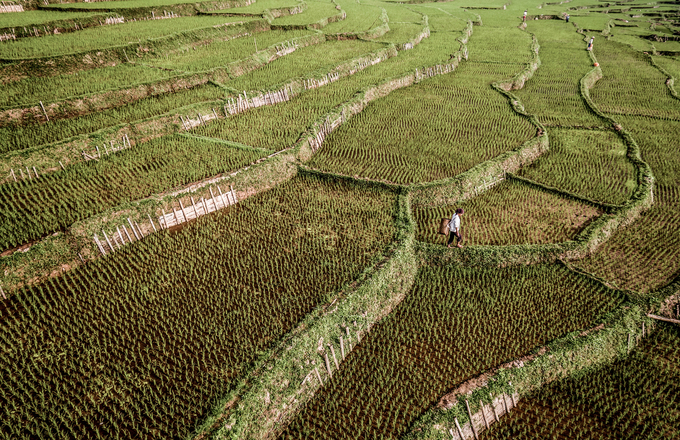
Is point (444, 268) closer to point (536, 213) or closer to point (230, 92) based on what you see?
point (536, 213)

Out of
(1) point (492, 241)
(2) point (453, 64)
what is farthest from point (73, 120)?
(2) point (453, 64)

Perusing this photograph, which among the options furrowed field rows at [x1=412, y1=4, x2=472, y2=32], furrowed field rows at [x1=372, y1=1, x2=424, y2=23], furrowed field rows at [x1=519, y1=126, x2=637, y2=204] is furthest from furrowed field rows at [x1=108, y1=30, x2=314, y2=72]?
furrowed field rows at [x1=519, y1=126, x2=637, y2=204]

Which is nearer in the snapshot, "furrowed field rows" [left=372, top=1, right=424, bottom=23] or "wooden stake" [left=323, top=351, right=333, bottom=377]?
"wooden stake" [left=323, top=351, right=333, bottom=377]

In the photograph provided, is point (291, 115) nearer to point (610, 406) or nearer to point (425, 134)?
point (425, 134)

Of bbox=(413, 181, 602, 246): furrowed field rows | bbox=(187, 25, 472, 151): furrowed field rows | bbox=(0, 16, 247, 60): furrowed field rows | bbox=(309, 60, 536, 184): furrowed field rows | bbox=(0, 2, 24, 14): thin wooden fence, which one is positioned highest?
bbox=(0, 2, 24, 14): thin wooden fence

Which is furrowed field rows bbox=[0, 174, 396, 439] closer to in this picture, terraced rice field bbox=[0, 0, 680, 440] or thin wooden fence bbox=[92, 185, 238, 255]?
terraced rice field bbox=[0, 0, 680, 440]

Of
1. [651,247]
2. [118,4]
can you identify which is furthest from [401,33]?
[651,247]
